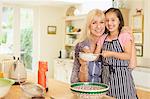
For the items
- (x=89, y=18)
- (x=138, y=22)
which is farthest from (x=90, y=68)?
(x=138, y=22)

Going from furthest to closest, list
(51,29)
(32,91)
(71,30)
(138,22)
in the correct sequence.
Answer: (51,29)
(71,30)
(138,22)
(32,91)

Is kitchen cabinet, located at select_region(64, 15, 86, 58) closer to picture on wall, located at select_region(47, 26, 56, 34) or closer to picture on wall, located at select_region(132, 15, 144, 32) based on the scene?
picture on wall, located at select_region(47, 26, 56, 34)

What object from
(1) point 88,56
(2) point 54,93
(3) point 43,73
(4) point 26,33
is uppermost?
(4) point 26,33

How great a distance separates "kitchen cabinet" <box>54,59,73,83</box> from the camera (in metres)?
6.27

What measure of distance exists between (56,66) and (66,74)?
598mm

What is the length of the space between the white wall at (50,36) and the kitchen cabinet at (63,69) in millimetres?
612

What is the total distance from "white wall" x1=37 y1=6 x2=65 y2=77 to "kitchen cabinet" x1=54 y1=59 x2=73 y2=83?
2.01 feet

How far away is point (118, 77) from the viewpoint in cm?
231

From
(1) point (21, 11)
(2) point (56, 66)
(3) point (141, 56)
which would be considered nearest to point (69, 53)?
(2) point (56, 66)

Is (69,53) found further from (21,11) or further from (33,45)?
(21,11)

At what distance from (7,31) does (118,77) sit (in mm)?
5368

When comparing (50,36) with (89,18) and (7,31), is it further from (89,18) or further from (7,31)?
(89,18)

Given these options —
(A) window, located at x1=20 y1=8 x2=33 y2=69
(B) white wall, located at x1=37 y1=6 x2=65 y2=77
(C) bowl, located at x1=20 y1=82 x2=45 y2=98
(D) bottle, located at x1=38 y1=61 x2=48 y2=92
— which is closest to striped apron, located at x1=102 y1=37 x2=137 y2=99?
(D) bottle, located at x1=38 y1=61 x2=48 y2=92

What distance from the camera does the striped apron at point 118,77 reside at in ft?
7.57
